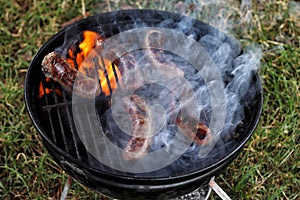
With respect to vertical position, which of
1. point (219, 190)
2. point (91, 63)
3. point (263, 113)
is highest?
point (91, 63)

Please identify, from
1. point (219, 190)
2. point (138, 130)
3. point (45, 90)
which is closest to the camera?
point (138, 130)

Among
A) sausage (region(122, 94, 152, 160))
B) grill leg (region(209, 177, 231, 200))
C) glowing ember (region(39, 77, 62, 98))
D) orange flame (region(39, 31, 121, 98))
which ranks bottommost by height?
grill leg (region(209, 177, 231, 200))

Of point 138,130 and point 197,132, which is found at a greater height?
point 138,130

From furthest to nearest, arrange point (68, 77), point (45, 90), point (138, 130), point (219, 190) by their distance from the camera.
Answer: point (219, 190), point (45, 90), point (68, 77), point (138, 130)

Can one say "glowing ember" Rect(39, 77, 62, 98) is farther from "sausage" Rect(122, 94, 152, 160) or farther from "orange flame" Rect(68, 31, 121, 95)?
"sausage" Rect(122, 94, 152, 160)

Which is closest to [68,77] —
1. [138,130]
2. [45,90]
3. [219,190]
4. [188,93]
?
[45,90]

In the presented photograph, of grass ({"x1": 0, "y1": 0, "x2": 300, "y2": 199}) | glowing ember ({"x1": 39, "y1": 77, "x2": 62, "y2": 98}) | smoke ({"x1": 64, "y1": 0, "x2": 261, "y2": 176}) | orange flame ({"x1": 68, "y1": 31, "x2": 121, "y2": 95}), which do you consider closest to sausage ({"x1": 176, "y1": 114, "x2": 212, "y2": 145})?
smoke ({"x1": 64, "y1": 0, "x2": 261, "y2": 176})

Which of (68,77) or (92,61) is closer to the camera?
(68,77)

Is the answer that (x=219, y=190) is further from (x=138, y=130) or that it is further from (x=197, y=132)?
(x=138, y=130)
